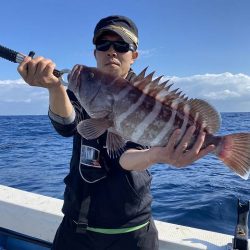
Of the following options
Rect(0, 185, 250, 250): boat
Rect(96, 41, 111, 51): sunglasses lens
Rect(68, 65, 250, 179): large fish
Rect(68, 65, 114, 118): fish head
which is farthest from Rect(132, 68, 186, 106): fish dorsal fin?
Rect(0, 185, 250, 250): boat

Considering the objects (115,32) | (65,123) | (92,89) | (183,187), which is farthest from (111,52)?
(183,187)

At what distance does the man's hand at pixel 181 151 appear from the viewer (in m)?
2.35

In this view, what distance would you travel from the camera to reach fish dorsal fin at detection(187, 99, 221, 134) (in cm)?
246

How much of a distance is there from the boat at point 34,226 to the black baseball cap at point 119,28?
221 cm

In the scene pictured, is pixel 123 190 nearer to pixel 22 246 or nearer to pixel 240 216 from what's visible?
pixel 240 216

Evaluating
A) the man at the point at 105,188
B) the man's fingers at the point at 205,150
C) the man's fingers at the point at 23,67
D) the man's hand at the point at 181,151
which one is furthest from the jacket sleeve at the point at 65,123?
the man's fingers at the point at 205,150

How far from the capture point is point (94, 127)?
247 centimetres

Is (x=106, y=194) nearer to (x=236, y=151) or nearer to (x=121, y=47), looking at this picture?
(x=236, y=151)

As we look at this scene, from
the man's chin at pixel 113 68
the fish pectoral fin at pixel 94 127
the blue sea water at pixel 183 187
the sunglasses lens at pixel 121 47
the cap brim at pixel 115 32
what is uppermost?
the cap brim at pixel 115 32

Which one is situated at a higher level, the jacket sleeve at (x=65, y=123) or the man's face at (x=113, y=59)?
the man's face at (x=113, y=59)

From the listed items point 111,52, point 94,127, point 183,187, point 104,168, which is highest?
point 111,52

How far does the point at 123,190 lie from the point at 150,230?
49 centimetres

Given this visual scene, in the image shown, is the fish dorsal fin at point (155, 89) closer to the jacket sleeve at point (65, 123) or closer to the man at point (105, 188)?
the man at point (105, 188)

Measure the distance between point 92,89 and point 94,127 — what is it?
0.30 metres
